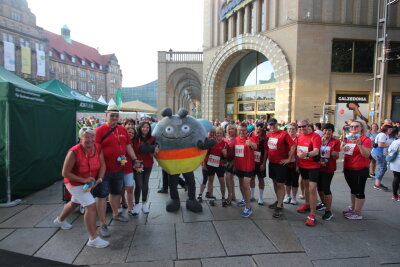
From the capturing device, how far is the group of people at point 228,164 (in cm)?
330

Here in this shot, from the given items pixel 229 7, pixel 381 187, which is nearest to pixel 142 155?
pixel 381 187

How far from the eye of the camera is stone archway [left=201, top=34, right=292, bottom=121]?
14.2 m

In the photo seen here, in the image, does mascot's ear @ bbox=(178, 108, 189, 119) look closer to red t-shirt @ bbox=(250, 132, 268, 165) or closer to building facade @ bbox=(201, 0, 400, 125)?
red t-shirt @ bbox=(250, 132, 268, 165)

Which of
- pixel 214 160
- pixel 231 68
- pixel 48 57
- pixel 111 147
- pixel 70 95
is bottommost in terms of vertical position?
pixel 214 160

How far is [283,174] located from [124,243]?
2890 millimetres

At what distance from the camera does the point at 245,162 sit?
14.7 ft

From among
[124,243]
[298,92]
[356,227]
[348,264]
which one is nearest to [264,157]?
[356,227]

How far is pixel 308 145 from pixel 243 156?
113 cm

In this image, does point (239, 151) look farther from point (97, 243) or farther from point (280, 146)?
point (97, 243)

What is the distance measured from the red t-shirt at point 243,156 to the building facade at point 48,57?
149 ft

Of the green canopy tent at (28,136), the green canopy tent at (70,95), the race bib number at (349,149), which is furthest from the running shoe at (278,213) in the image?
the green canopy tent at (70,95)

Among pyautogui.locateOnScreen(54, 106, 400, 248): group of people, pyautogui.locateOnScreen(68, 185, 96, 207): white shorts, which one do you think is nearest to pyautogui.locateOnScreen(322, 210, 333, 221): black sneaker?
pyautogui.locateOnScreen(54, 106, 400, 248): group of people

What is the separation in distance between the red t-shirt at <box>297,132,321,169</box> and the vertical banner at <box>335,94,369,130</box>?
38.8 feet

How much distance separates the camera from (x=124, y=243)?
3.44 meters
